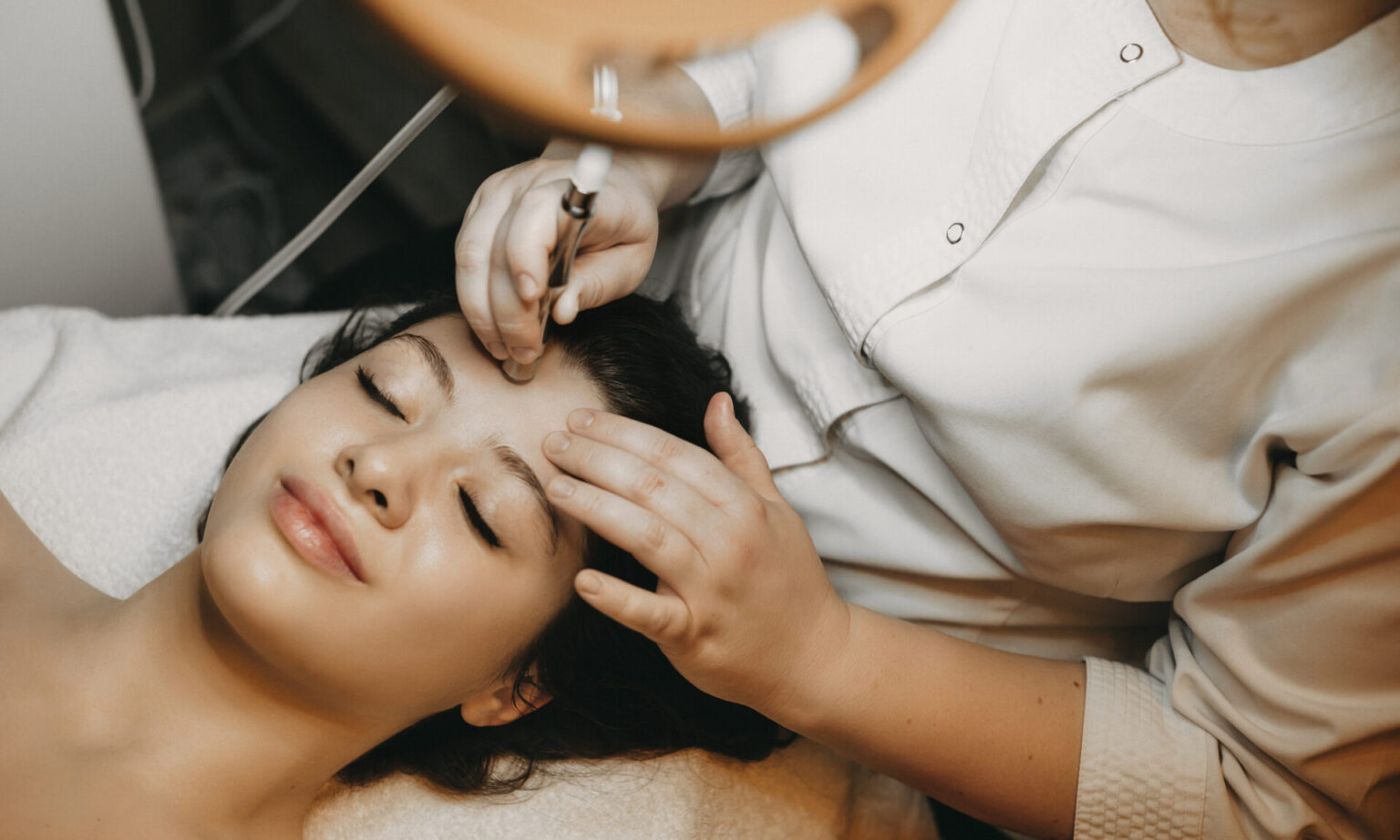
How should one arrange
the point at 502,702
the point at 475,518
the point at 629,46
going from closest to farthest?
1. the point at 629,46
2. the point at 475,518
3. the point at 502,702

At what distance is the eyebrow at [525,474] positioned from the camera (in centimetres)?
73

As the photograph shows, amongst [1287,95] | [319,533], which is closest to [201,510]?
[319,533]

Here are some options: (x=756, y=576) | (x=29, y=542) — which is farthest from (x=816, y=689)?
(x=29, y=542)

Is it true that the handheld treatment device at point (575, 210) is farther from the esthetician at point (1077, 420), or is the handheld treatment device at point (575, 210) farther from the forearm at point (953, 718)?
the forearm at point (953, 718)

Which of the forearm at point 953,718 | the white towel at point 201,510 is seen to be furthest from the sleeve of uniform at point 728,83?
the white towel at point 201,510

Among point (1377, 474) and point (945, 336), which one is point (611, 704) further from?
point (1377, 474)

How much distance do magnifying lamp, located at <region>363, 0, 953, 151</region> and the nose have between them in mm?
433

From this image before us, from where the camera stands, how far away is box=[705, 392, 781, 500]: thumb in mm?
736

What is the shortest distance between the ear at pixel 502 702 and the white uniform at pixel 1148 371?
322mm

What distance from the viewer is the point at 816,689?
2.42 ft

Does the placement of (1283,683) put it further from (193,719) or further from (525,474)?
(193,719)

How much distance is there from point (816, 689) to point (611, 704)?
0.24 m

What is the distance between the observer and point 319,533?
69 cm

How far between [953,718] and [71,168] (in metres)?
1.05
